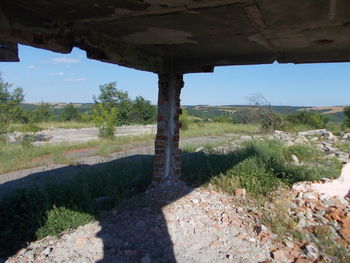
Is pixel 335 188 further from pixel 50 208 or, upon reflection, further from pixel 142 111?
pixel 142 111

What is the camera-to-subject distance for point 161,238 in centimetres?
378

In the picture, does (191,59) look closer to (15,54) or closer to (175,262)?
(15,54)

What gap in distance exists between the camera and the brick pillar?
5.42m

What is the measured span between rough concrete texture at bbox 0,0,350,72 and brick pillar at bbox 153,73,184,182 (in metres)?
0.80

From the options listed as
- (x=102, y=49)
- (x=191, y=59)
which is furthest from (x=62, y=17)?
(x=191, y=59)

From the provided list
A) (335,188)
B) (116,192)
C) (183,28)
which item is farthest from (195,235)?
(335,188)

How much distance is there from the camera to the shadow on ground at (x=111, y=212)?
355 cm

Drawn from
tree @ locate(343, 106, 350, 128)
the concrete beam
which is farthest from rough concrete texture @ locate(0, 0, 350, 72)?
tree @ locate(343, 106, 350, 128)

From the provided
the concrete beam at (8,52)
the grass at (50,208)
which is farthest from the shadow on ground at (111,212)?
the concrete beam at (8,52)

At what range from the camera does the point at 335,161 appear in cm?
857

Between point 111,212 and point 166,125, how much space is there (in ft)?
5.90

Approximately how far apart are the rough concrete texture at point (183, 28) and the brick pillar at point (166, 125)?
2.64 feet

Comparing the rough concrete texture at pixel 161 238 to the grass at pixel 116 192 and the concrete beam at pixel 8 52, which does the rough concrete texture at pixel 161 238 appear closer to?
the grass at pixel 116 192

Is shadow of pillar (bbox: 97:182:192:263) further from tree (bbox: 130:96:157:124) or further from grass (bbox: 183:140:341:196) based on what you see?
tree (bbox: 130:96:157:124)
